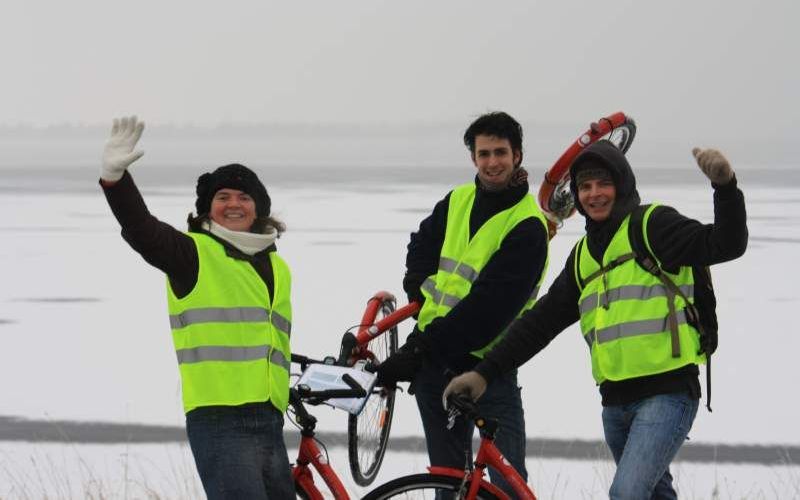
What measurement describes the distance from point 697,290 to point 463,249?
3.18ft

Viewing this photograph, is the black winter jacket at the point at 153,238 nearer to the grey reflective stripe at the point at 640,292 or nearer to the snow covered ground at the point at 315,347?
the grey reflective stripe at the point at 640,292

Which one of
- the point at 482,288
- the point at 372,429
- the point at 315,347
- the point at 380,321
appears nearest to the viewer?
the point at 482,288

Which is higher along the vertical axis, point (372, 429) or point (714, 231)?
point (714, 231)

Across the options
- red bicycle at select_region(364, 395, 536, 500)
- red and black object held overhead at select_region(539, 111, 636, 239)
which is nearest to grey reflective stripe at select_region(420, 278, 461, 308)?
red and black object held overhead at select_region(539, 111, 636, 239)

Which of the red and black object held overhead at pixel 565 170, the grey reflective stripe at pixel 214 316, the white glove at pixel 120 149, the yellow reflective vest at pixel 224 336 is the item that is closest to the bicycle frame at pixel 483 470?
the yellow reflective vest at pixel 224 336

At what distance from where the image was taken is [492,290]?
14.5ft

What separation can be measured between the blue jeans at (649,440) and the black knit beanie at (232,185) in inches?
47.3

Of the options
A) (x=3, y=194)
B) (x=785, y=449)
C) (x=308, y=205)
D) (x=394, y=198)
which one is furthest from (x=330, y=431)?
(x=3, y=194)

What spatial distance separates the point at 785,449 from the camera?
23.1 feet

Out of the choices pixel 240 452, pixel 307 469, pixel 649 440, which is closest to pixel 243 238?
pixel 240 452

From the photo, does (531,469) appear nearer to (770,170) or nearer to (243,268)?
(243,268)

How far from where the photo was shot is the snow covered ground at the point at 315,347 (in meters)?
6.57

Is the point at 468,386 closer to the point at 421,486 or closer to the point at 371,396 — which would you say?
the point at 421,486

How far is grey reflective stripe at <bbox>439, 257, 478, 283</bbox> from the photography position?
4.56m
